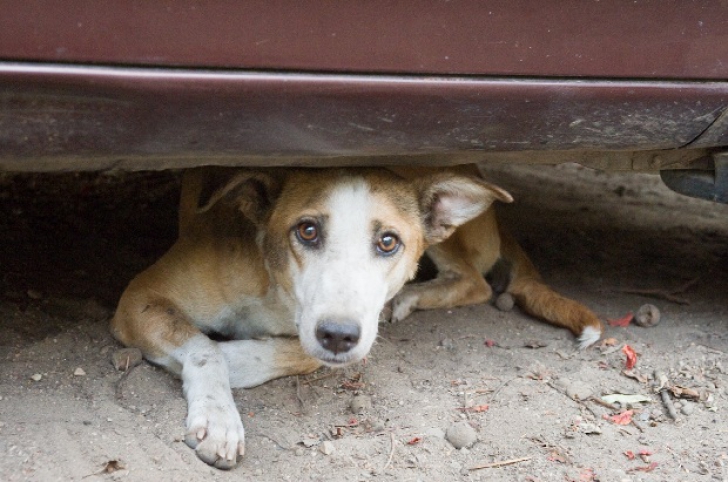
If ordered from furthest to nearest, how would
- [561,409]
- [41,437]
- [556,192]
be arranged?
1. [556,192]
2. [561,409]
3. [41,437]

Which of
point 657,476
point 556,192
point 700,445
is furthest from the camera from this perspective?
point 556,192

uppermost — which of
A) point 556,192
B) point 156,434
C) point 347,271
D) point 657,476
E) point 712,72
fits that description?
point 712,72

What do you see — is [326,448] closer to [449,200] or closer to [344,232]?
[344,232]

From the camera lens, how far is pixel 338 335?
8.75ft

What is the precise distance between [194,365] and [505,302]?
171 cm

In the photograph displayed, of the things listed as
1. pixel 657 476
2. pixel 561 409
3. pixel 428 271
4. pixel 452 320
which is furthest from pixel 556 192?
pixel 657 476

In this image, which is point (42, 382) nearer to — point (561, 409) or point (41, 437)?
point (41, 437)

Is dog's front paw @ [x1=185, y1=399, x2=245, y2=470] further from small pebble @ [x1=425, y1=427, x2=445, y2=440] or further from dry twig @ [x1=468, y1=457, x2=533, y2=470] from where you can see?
dry twig @ [x1=468, y1=457, x2=533, y2=470]

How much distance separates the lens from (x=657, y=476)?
2.69 m

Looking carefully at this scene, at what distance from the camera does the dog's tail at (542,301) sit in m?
3.64

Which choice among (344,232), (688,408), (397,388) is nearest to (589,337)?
(688,408)

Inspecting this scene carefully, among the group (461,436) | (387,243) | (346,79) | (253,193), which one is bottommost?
(461,436)

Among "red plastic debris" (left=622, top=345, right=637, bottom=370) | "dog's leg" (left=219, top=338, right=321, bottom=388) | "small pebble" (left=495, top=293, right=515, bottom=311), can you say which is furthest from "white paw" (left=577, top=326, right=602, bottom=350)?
"dog's leg" (left=219, top=338, right=321, bottom=388)

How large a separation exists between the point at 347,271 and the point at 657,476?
1.16 m
